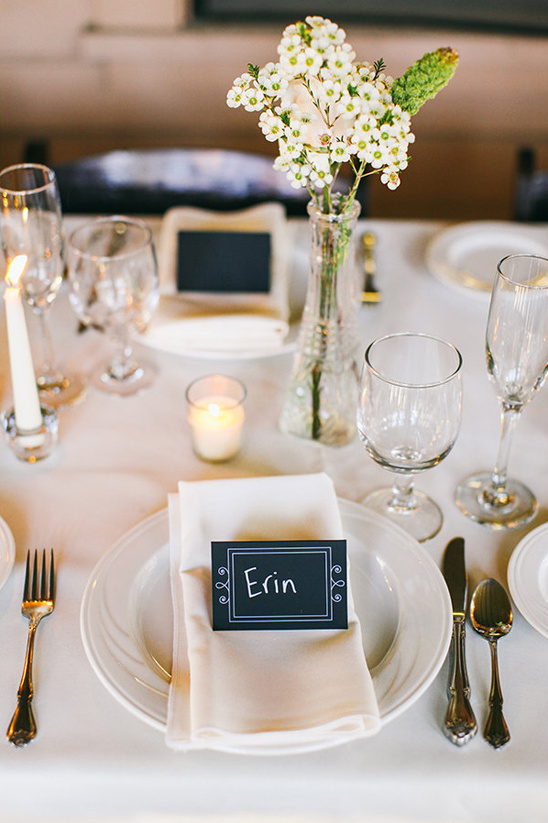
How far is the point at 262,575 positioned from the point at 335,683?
14 cm

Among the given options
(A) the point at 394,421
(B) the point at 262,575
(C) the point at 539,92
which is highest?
(C) the point at 539,92

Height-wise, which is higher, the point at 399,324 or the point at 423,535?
the point at 399,324

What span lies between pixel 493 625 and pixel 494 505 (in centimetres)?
22

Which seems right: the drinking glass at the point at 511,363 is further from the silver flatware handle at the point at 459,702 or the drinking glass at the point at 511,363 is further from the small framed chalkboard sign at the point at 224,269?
the small framed chalkboard sign at the point at 224,269

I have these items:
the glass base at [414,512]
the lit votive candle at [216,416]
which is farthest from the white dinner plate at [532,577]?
the lit votive candle at [216,416]

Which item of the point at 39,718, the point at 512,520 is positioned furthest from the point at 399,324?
the point at 39,718

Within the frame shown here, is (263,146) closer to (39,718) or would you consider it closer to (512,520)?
(512,520)

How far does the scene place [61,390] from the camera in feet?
4.39

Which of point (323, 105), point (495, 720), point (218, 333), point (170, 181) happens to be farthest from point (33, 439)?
point (170, 181)

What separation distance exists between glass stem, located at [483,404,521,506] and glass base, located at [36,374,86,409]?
64cm

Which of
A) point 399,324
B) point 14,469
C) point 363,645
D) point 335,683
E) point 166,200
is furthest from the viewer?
point 166,200

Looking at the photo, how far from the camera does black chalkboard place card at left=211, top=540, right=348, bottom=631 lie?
0.92 meters

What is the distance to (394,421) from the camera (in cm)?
101

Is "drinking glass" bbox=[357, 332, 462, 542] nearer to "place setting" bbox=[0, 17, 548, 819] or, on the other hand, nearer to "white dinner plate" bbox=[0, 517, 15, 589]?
"place setting" bbox=[0, 17, 548, 819]
